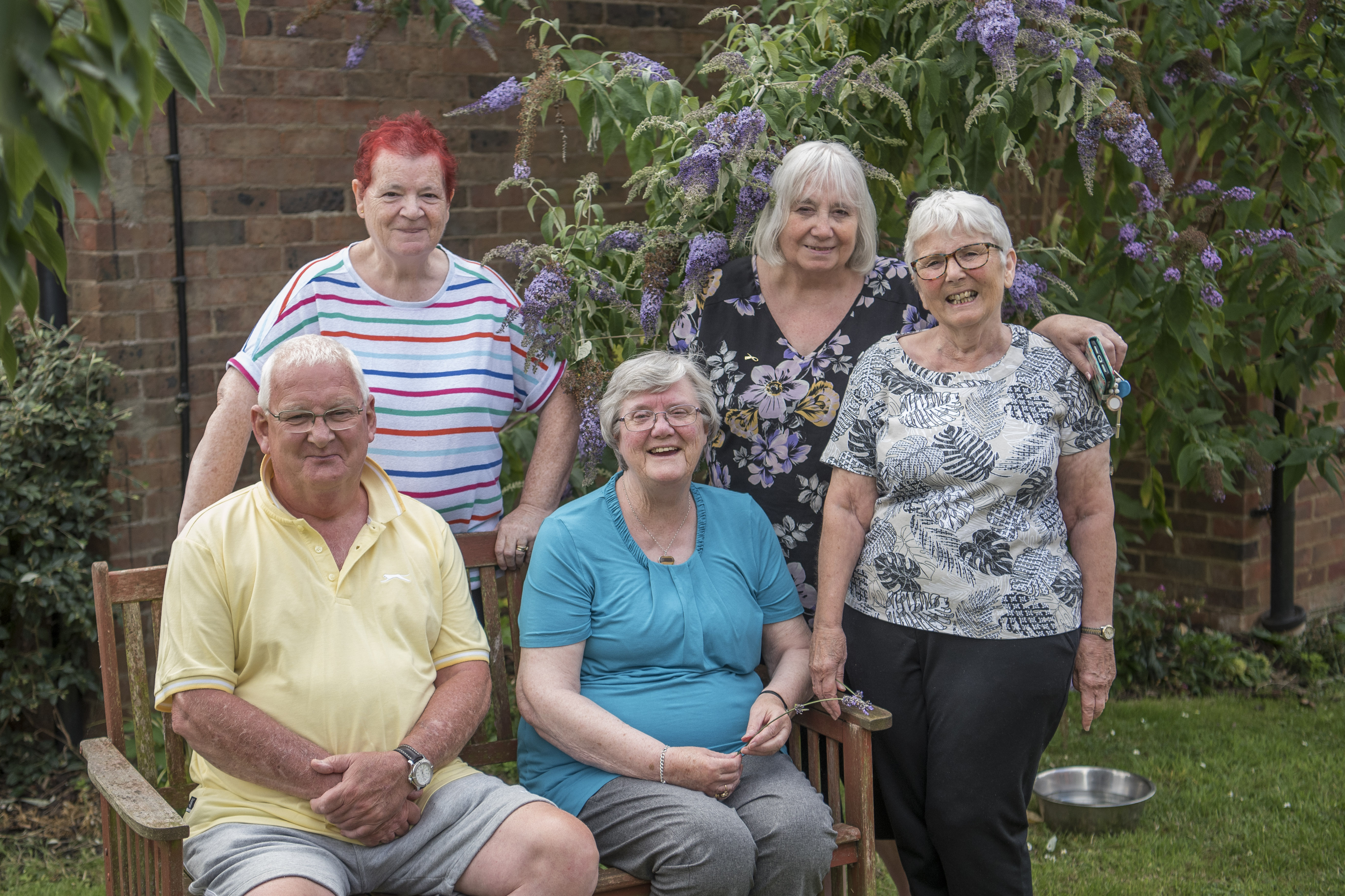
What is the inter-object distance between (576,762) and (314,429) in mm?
816

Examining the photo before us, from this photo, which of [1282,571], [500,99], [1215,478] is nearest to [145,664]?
[500,99]

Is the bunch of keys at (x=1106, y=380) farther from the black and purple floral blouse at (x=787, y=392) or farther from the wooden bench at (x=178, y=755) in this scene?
the wooden bench at (x=178, y=755)

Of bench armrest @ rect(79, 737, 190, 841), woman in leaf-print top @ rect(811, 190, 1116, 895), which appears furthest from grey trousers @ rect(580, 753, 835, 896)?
bench armrest @ rect(79, 737, 190, 841)

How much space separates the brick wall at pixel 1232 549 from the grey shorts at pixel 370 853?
3531 mm

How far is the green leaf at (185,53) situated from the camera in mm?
1142

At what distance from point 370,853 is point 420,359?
3.21ft

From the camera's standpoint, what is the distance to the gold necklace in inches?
98.6

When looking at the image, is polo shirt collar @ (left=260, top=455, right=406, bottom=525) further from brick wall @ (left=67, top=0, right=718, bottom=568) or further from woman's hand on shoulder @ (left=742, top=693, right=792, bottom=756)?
brick wall @ (left=67, top=0, right=718, bottom=568)

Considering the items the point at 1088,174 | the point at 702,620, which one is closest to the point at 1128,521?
the point at 1088,174

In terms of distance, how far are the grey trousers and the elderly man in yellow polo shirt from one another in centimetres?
13

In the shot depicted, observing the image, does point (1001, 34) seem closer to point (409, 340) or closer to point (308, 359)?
point (409, 340)

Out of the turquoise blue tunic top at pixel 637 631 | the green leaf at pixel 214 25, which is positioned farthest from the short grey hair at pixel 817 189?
the green leaf at pixel 214 25

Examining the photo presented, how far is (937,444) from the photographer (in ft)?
7.70

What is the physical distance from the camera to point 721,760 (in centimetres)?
232
